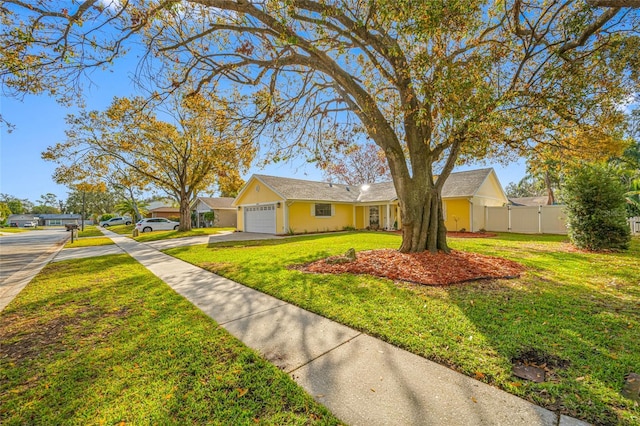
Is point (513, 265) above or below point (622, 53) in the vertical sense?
below

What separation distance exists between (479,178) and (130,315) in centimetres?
2039

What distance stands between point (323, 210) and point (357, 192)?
5109 millimetres

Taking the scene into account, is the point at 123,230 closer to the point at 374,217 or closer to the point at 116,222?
the point at 116,222

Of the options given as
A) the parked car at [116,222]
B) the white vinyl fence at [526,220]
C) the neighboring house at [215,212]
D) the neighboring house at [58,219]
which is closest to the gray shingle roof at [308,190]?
the white vinyl fence at [526,220]

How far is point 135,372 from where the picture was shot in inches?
103

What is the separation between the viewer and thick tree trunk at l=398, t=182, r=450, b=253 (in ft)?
24.8

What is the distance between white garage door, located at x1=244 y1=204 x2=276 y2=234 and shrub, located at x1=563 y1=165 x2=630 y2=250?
15.5 meters

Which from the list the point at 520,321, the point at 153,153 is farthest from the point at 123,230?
the point at 520,321

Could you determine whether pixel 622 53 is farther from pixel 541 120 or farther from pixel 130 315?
pixel 130 315

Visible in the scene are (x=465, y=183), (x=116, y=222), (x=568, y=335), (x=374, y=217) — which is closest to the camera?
(x=568, y=335)

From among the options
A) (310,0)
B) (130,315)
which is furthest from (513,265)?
(130,315)

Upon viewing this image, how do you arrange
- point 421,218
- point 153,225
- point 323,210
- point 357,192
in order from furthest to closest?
1. point 153,225
2. point 357,192
3. point 323,210
4. point 421,218

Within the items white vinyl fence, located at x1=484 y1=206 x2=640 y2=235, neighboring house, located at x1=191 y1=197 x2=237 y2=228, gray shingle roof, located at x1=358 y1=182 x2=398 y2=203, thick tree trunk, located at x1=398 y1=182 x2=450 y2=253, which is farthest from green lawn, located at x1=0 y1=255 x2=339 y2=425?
neighboring house, located at x1=191 y1=197 x2=237 y2=228

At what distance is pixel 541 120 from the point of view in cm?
516
